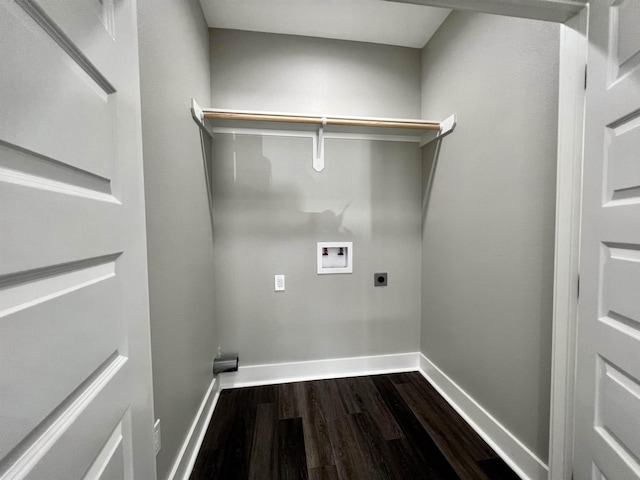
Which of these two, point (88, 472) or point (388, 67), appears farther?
point (388, 67)

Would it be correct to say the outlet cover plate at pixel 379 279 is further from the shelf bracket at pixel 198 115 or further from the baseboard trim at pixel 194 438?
the shelf bracket at pixel 198 115

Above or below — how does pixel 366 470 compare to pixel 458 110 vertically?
below

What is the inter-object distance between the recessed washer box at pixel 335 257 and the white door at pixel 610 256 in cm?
129

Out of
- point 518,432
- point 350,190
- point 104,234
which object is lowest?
point 518,432

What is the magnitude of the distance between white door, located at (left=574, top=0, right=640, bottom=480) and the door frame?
3 cm

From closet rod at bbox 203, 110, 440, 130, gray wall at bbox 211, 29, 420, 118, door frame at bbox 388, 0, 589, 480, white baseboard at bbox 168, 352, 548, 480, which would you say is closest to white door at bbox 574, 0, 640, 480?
door frame at bbox 388, 0, 589, 480

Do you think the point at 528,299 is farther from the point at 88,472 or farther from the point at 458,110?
the point at 88,472

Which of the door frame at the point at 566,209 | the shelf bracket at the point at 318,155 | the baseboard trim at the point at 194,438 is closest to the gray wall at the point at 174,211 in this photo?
the baseboard trim at the point at 194,438

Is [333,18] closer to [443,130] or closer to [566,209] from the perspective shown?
[443,130]

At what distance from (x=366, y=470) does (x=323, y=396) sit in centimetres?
55

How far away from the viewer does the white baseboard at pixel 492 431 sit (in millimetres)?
1133

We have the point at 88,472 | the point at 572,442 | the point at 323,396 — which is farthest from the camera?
the point at 323,396

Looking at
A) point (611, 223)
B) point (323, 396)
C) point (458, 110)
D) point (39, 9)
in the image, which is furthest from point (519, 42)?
point (323, 396)

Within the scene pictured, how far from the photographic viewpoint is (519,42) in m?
1.16
